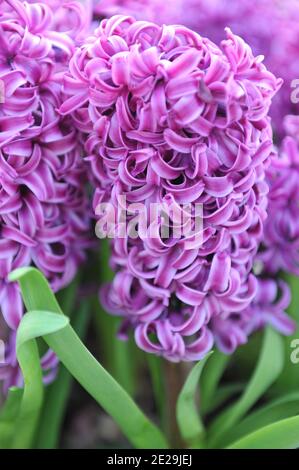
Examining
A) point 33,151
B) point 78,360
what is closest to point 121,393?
point 78,360

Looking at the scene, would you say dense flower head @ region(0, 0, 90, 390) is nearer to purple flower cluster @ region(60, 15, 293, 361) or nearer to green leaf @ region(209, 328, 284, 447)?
purple flower cluster @ region(60, 15, 293, 361)

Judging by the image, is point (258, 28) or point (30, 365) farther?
point (258, 28)

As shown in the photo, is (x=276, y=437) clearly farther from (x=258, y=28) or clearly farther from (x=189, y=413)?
(x=258, y=28)

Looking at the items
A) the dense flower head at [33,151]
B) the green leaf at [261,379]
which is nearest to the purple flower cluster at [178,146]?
the dense flower head at [33,151]

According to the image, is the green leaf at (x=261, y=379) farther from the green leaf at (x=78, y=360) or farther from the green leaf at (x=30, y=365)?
the green leaf at (x=30, y=365)

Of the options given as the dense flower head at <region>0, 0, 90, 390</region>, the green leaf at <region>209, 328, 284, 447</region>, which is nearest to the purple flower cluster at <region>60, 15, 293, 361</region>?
the dense flower head at <region>0, 0, 90, 390</region>
